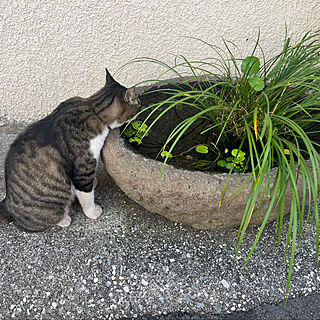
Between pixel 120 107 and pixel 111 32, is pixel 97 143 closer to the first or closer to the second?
pixel 120 107

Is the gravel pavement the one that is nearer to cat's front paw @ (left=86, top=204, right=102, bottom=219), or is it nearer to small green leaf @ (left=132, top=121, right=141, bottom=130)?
cat's front paw @ (left=86, top=204, right=102, bottom=219)

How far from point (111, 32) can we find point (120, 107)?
2.73ft

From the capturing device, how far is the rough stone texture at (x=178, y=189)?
1220 mm

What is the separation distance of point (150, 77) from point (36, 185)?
1188 millimetres

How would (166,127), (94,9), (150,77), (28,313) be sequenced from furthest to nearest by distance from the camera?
(150,77) < (94,9) < (166,127) < (28,313)

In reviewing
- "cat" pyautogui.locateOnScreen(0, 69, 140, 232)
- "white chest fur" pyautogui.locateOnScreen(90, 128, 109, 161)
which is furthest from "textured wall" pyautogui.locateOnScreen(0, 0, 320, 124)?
"white chest fur" pyautogui.locateOnScreen(90, 128, 109, 161)

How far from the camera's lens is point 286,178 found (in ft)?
3.64

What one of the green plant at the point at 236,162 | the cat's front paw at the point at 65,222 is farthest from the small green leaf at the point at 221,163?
the cat's front paw at the point at 65,222

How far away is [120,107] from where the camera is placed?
144cm

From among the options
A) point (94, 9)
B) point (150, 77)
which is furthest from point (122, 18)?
point (150, 77)

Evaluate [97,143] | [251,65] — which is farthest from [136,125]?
[251,65]

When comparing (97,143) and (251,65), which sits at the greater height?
(251,65)

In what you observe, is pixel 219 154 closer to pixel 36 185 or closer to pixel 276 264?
pixel 276 264

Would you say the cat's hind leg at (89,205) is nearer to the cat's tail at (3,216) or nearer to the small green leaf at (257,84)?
the cat's tail at (3,216)
